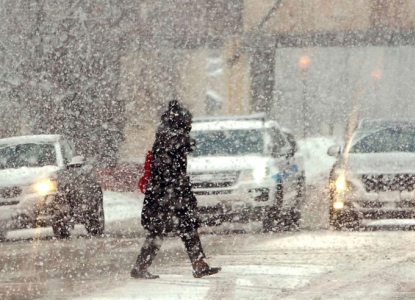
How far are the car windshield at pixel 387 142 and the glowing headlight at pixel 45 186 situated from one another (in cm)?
407

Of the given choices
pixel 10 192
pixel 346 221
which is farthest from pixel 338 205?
pixel 10 192

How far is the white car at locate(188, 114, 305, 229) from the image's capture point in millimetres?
15180

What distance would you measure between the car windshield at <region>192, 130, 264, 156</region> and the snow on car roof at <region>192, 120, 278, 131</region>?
7 centimetres

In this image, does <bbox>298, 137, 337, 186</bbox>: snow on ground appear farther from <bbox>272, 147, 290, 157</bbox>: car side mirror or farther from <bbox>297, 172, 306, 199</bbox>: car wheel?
<bbox>272, 147, 290, 157</bbox>: car side mirror

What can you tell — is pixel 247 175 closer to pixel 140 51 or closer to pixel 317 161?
pixel 317 161

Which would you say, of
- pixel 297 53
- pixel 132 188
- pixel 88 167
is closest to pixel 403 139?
pixel 88 167

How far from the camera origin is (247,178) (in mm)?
15273

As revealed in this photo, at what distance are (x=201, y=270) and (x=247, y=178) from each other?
499 cm

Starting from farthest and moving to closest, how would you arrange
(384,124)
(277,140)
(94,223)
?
(384,124), (277,140), (94,223)

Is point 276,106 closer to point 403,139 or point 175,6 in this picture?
point 175,6

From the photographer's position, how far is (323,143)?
1870 inches

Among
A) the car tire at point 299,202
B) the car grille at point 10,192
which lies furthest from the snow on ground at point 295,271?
the car grille at point 10,192

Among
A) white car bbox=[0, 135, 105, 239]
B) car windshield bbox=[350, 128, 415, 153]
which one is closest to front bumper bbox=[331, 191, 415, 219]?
car windshield bbox=[350, 128, 415, 153]

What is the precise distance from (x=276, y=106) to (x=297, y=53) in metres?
4.34
